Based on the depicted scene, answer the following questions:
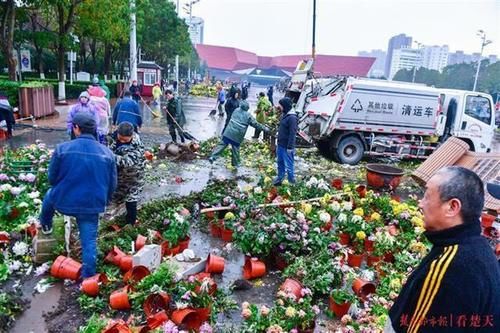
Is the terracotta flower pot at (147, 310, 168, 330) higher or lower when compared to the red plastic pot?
lower

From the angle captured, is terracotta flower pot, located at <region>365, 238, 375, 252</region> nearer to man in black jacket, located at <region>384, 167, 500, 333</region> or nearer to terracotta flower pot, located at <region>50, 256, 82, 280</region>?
terracotta flower pot, located at <region>50, 256, 82, 280</region>

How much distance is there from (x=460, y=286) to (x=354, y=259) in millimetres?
3728

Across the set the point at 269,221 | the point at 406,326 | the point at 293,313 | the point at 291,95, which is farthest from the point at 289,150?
the point at 291,95

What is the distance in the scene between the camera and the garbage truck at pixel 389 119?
39.3ft

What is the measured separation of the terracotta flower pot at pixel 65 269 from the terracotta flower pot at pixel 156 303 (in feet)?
3.44

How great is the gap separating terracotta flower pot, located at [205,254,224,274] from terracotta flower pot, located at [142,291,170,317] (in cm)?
107

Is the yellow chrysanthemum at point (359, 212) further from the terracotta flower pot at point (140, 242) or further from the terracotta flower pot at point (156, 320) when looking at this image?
the terracotta flower pot at point (156, 320)

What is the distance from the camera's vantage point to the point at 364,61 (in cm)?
9300

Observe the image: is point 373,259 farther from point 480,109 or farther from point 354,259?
point 480,109

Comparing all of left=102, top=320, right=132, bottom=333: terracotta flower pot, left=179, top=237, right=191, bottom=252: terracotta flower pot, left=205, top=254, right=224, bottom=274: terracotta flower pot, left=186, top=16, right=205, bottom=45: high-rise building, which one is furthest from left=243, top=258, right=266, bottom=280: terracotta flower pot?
left=186, top=16, right=205, bottom=45: high-rise building

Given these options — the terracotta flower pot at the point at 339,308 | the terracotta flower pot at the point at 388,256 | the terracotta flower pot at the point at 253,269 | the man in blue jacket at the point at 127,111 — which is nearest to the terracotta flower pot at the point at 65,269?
the terracotta flower pot at the point at 253,269

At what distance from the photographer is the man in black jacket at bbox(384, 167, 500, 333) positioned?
1.63 metres

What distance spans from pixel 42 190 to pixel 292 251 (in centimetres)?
403

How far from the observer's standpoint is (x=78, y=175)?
3936 millimetres
